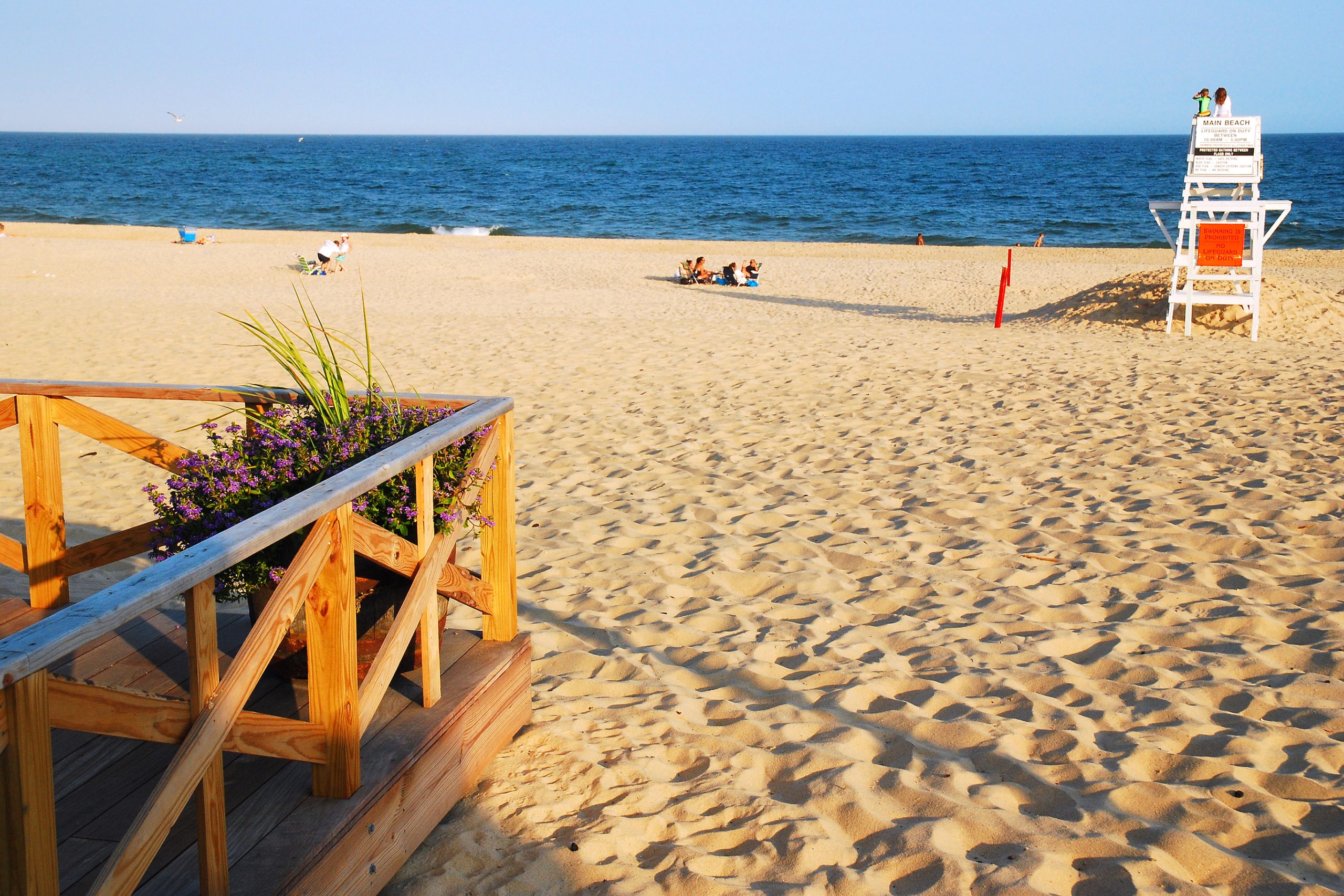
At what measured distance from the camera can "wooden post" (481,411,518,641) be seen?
319cm

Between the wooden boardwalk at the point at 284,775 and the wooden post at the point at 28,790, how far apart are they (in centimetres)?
52

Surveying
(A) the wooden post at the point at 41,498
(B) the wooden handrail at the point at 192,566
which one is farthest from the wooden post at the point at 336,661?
(A) the wooden post at the point at 41,498

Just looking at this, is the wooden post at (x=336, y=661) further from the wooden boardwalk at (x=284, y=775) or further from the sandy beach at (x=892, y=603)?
the sandy beach at (x=892, y=603)

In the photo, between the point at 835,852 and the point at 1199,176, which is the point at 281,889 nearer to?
the point at 835,852

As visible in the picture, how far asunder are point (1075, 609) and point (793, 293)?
13.7 m

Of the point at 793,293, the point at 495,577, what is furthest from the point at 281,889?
the point at 793,293

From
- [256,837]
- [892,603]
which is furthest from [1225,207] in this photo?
[256,837]

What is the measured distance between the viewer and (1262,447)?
21.7 ft

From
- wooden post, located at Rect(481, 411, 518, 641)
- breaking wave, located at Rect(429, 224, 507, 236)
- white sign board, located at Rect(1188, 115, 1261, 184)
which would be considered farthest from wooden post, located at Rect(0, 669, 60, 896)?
breaking wave, located at Rect(429, 224, 507, 236)

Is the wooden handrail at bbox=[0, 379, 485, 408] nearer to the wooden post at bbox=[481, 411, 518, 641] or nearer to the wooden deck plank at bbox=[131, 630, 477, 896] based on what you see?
the wooden post at bbox=[481, 411, 518, 641]

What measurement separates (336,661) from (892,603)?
9.23 ft

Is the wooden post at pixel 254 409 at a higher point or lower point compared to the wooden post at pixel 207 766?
higher

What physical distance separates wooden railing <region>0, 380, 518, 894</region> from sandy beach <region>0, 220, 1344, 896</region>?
0.65 metres

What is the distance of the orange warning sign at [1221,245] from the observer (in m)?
11.8
